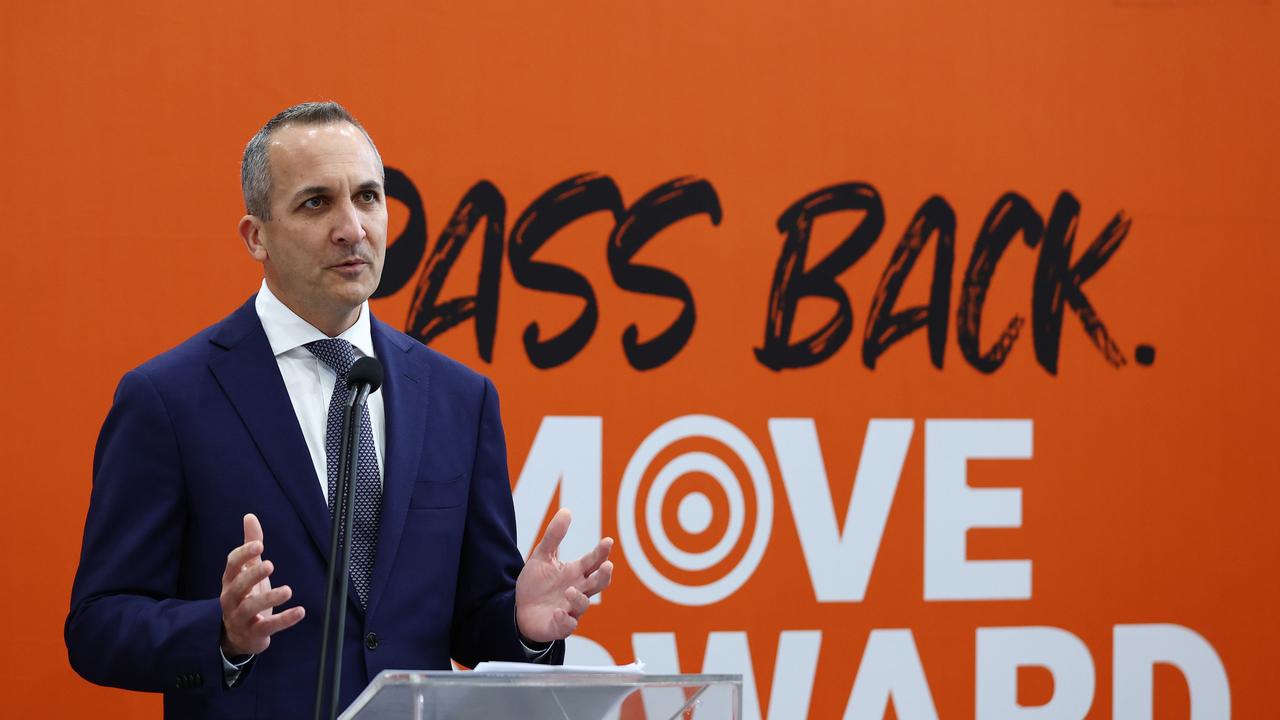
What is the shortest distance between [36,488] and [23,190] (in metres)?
0.61

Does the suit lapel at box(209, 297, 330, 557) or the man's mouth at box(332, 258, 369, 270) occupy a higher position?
the man's mouth at box(332, 258, 369, 270)

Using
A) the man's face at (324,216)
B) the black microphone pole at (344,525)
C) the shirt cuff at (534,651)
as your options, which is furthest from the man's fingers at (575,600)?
the man's face at (324,216)

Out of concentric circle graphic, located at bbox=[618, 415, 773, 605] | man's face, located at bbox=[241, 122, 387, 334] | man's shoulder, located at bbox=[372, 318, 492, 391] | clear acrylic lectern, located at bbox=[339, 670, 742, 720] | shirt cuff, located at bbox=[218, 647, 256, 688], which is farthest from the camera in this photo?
concentric circle graphic, located at bbox=[618, 415, 773, 605]

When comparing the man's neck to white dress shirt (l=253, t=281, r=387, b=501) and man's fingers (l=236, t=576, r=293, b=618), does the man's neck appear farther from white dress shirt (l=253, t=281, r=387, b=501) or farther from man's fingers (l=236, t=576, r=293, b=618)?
man's fingers (l=236, t=576, r=293, b=618)

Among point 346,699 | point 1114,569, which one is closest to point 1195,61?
point 1114,569

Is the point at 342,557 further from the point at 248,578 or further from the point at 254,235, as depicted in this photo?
the point at 254,235

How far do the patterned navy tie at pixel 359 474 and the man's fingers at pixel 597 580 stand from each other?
307 mm

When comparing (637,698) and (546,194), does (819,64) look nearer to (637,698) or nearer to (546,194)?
(546,194)

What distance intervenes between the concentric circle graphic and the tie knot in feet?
4.24

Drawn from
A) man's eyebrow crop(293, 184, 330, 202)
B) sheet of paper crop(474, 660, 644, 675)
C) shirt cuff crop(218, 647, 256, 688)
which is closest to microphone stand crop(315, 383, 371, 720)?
sheet of paper crop(474, 660, 644, 675)

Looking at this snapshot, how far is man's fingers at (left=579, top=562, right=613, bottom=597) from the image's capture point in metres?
1.76

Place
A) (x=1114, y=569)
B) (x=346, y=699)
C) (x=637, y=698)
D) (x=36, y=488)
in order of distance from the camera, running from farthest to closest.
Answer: (x=1114, y=569) < (x=36, y=488) < (x=346, y=699) < (x=637, y=698)

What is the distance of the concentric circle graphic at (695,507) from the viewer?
125 inches

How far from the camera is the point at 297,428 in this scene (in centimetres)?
188
